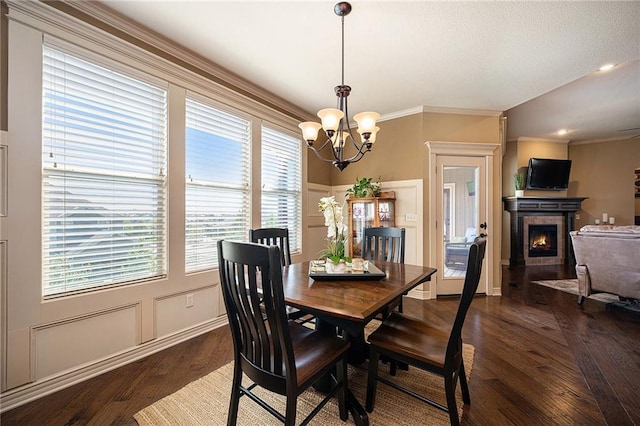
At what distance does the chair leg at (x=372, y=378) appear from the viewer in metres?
1.60

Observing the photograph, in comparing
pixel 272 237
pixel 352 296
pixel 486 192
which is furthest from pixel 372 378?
pixel 486 192

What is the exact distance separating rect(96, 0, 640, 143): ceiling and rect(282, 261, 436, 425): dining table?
6.49 ft

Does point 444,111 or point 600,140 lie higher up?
point 600,140

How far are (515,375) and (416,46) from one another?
283 centimetres

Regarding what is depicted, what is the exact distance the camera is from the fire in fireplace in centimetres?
638

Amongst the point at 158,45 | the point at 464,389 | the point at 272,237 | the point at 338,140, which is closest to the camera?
the point at 464,389

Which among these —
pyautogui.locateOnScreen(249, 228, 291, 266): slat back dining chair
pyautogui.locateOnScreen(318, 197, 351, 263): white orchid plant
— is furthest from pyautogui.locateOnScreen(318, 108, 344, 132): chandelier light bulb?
pyautogui.locateOnScreen(249, 228, 291, 266): slat back dining chair

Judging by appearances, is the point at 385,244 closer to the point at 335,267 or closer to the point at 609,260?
the point at 335,267

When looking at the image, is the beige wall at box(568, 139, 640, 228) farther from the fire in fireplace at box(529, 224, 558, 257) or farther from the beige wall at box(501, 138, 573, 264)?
the fire in fireplace at box(529, 224, 558, 257)

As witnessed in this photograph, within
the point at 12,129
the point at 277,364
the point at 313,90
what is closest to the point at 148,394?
the point at 277,364

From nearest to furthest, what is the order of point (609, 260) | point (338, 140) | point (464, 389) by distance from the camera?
1. point (464, 389)
2. point (338, 140)
3. point (609, 260)

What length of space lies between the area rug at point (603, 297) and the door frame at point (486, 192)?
1348mm

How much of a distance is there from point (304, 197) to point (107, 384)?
9.72 feet

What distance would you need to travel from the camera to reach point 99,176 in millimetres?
Result: 2062
